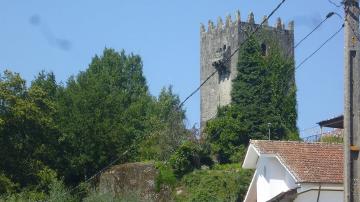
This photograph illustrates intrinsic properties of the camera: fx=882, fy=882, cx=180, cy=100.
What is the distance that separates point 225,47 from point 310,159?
4133 centimetres

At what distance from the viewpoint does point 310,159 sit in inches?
1240

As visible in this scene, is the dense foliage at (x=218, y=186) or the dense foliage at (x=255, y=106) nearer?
the dense foliage at (x=218, y=186)

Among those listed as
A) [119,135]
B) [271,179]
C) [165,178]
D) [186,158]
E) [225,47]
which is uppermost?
[225,47]

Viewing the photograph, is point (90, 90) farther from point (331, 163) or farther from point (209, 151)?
point (331, 163)

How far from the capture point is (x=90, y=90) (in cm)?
6112

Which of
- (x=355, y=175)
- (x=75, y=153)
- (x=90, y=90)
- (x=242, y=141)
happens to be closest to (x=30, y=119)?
(x=75, y=153)

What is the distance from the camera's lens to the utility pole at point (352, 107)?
1580 cm

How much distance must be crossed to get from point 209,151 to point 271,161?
18.4 meters

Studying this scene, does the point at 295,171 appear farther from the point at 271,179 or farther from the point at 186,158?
the point at 186,158

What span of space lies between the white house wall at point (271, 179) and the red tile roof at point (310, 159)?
446 mm

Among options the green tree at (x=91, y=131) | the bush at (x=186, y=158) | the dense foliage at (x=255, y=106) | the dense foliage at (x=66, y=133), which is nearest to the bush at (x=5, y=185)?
the dense foliage at (x=66, y=133)

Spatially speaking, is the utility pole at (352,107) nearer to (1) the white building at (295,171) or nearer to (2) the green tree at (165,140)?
(1) the white building at (295,171)

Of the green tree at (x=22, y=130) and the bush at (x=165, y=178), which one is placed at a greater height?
the green tree at (x=22, y=130)

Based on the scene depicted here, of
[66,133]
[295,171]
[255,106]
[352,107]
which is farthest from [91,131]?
[352,107]
